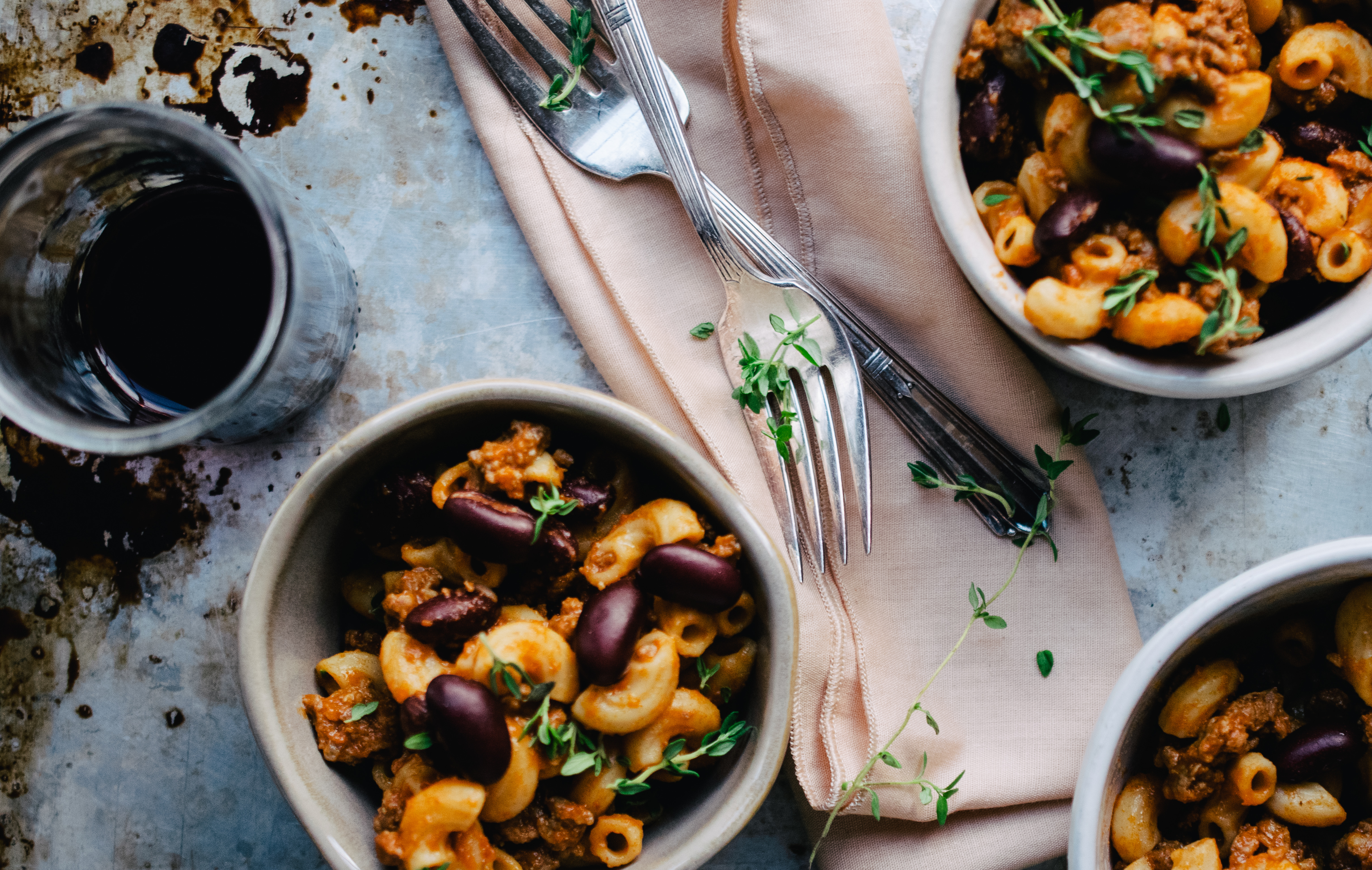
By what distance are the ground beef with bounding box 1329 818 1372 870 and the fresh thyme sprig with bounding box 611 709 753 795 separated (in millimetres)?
642

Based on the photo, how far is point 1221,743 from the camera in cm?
102

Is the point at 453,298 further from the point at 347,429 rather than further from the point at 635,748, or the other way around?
the point at 635,748

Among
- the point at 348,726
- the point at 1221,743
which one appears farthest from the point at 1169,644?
the point at 348,726

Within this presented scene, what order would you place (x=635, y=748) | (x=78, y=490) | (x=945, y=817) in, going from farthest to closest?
(x=78, y=490) → (x=945, y=817) → (x=635, y=748)

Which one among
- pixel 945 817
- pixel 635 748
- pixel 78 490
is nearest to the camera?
pixel 635 748

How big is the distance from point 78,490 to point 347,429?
35 cm

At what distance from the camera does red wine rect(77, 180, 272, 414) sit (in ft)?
3.66

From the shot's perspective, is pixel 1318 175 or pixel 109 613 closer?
pixel 1318 175

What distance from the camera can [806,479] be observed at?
1.17 meters

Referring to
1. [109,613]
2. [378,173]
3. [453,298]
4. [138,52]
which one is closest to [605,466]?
[453,298]

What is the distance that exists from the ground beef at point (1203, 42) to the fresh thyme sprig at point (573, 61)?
0.59m

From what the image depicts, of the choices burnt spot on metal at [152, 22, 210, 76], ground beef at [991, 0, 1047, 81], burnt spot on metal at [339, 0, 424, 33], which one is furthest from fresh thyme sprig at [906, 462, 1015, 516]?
burnt spot on metal at [152, 22, 210, 76]

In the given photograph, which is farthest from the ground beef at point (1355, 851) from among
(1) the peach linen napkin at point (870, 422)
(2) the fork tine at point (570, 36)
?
(2) the fork tine at point (570, 36)

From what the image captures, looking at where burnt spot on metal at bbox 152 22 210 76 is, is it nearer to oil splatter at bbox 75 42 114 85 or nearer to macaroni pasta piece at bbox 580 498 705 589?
oil splatter at bbox 75 42 114 85
